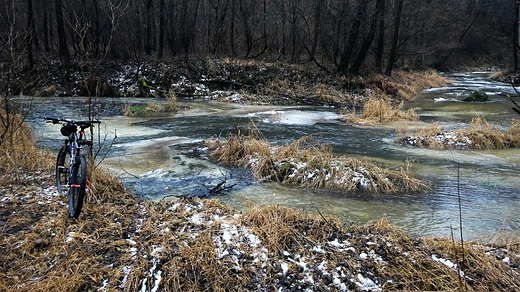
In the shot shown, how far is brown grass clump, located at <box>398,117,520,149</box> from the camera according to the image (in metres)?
9.51

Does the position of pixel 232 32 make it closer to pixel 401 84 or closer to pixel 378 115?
pixel 401 84

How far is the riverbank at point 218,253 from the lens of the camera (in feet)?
11.8

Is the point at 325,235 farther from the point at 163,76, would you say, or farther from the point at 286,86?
the point at 163,76

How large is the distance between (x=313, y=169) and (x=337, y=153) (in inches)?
76.3

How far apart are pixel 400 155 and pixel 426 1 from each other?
26.7 meters

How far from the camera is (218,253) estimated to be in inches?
158

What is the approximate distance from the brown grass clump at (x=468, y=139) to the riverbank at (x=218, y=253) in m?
5.71

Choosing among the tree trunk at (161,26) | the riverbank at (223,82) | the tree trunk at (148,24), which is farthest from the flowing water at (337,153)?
the tree trunk at (148,24)

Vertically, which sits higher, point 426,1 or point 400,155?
point 426,1

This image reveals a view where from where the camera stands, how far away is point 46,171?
6.29 metres

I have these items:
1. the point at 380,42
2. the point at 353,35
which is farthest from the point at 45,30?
the point at 380,42

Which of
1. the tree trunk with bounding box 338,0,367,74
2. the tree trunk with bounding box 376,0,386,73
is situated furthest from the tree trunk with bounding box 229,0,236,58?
the tree trunk with bounding box 376,0,386,73

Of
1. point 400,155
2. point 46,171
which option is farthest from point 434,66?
point 46,171

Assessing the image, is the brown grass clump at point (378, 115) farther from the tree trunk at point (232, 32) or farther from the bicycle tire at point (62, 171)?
the tree trunk at point (232, 32)
